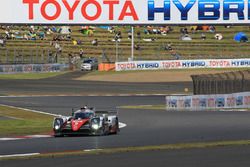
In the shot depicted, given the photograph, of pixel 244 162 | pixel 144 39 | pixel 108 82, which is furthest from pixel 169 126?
pixel 144 39

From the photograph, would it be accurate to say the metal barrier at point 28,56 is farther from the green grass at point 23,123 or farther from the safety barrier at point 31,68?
Answer: the green grass at point 23,123

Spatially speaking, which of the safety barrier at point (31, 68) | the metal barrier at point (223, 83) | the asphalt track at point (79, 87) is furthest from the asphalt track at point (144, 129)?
the safety barrier at point (31, 68)

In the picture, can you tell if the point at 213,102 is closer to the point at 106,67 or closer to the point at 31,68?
the point at 31,68

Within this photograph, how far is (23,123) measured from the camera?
119 feet

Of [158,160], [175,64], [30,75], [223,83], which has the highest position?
[175,64]

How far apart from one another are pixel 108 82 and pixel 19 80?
869 cm

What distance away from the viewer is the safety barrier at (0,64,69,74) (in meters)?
80.6

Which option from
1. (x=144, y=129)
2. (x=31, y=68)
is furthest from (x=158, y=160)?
(x=31, y=68)

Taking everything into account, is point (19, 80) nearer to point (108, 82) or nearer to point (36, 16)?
point (108, 82)

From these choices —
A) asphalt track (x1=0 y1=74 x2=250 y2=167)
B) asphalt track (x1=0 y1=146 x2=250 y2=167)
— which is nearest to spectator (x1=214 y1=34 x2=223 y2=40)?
asphalt track (x1=0 y1=74 x2=250 y2=167)

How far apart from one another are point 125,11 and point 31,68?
4296cm

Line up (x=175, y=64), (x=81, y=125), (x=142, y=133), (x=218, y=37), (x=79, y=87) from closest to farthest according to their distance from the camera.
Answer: (x=81, y=125) < (x=142, y=133) < (x=79, y=87) < (x=175, y=64) < (x=218, y=37)

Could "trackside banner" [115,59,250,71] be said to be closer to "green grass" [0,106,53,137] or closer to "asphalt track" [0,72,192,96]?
"asphalt track" [0,72,192,96]

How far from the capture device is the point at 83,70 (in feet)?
286
